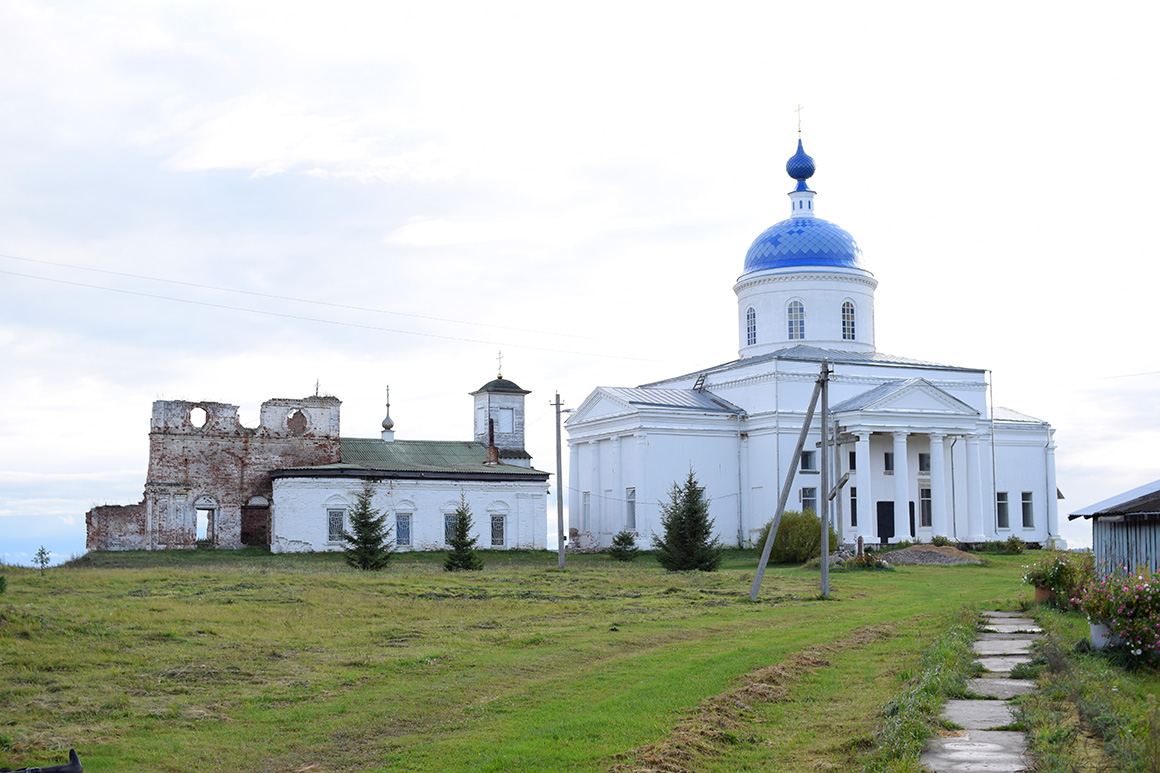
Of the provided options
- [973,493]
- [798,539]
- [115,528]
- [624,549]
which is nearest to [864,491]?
[973,493]

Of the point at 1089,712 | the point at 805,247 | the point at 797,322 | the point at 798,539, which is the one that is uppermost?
the point at 805,247

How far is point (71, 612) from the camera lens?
16797 millimetres

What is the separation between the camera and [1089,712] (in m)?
9.05

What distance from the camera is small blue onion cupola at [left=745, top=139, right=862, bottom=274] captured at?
4872 cm

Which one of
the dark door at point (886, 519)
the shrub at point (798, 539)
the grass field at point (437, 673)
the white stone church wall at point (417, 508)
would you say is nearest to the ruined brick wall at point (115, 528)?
the white stone church wall at point (417, 508)

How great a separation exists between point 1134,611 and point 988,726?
422 centimetres

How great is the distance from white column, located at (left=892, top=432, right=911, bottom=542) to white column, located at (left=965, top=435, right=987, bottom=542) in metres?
3.53

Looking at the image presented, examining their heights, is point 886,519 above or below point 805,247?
below

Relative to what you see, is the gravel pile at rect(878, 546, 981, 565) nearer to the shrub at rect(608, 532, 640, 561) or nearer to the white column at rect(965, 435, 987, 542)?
the shrub at rect(608, 532, 640, 561)

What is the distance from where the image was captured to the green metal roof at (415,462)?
40812 millimetres

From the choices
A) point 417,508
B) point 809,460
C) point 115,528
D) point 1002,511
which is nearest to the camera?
point 115,528

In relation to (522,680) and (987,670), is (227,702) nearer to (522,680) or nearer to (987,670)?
(522,680)

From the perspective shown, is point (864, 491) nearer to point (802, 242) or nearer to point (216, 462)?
point (802, 242)

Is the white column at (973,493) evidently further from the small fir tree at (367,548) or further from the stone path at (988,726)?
the stone path at (988,726)
